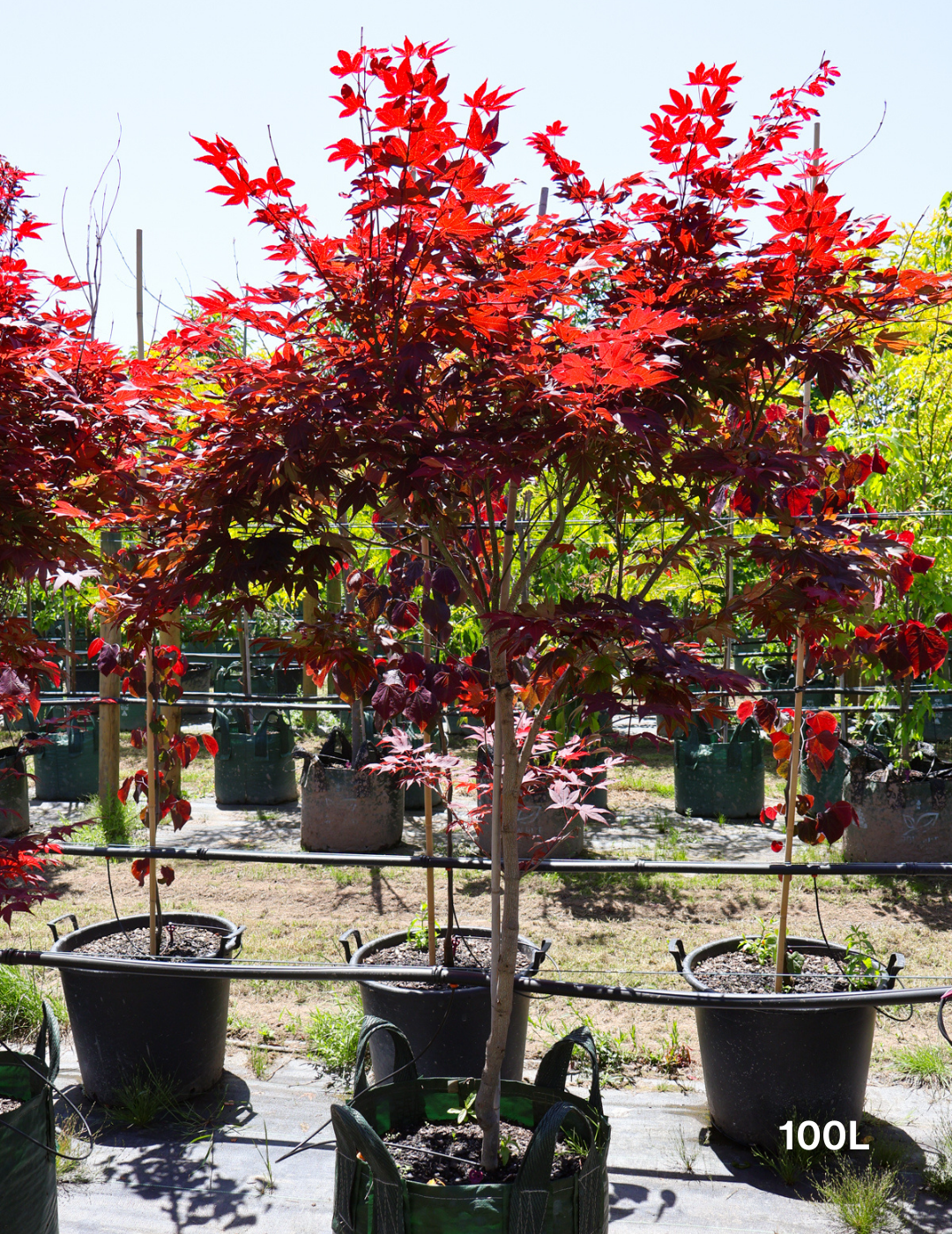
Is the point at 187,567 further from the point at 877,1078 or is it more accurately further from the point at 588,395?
the point at 877,1078

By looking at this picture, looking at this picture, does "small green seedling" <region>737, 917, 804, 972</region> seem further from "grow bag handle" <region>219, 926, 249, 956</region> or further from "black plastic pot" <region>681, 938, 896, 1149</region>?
"grow bag handle" <region>219, 926, 249, 956</region>

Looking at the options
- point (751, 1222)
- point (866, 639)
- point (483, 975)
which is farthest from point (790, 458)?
point (751, 1222)

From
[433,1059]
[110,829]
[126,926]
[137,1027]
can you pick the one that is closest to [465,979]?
[433,1059]

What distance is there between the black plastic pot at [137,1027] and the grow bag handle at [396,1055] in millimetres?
921

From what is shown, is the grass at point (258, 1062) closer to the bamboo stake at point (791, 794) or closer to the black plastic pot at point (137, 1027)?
the black plastic pot at point (137, 1027)

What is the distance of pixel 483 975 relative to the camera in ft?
9.48

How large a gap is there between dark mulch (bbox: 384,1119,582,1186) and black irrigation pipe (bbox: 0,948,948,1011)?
391mm

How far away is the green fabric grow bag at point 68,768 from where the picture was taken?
760 centimetres

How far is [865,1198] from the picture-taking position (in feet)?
8.52

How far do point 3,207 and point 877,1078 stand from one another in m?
3.81

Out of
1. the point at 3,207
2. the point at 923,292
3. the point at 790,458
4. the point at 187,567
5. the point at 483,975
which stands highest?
the point at 3,207

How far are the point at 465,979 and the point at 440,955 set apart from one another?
429 mm

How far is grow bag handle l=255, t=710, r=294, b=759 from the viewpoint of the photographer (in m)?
7.41

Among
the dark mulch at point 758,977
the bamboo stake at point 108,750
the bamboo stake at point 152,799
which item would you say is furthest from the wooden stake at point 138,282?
the dark mulch at point 758,977
